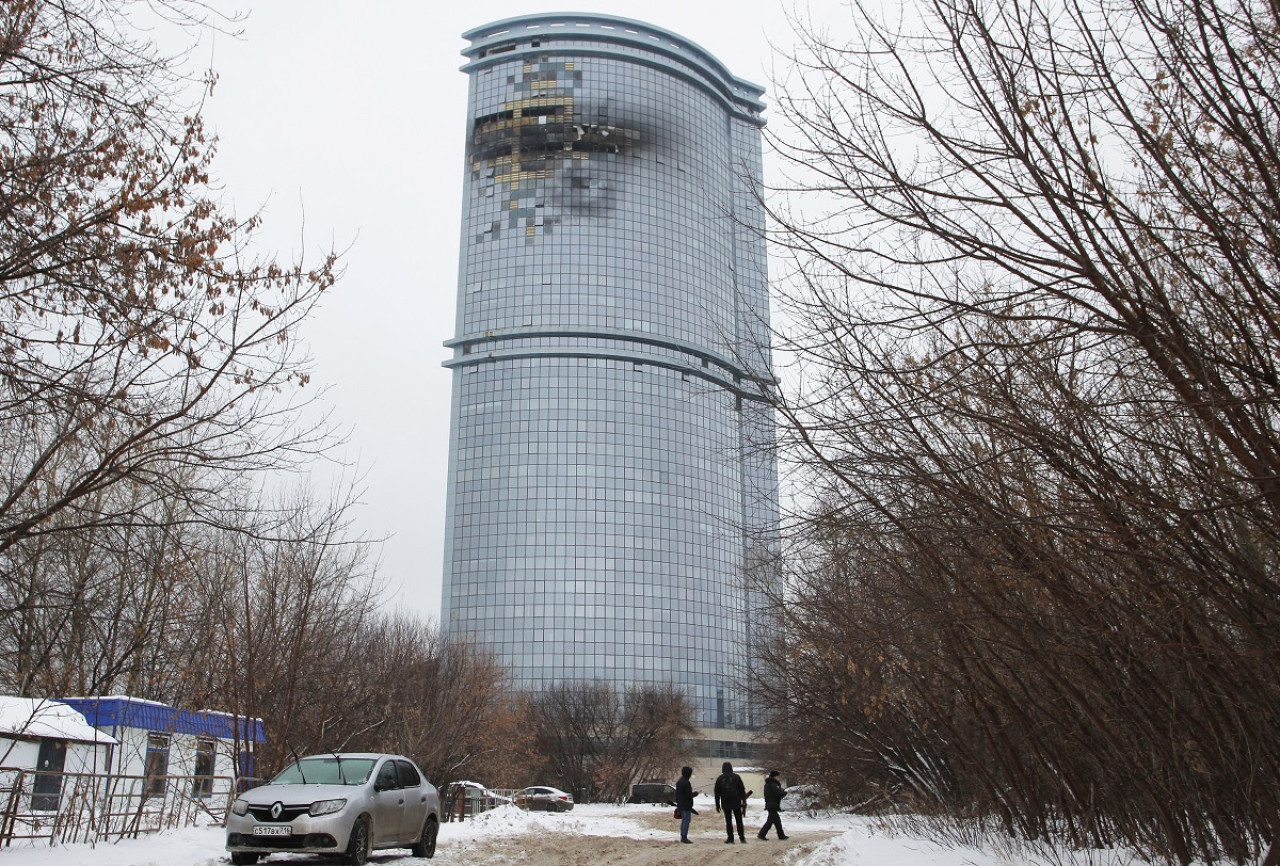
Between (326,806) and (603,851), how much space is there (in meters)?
6.34

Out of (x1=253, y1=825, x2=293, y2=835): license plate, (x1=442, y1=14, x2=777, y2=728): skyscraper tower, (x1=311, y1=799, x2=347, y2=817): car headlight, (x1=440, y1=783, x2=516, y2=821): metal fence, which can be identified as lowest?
(x1=440, y1=783, x2=516, y2=821): metal fence

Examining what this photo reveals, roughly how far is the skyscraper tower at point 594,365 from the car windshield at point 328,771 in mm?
110289

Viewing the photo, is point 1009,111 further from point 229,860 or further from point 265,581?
point 265,581

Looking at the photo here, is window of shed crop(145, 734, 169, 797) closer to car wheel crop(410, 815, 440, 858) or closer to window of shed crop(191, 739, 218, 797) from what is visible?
window of shed crop(191, 739, 218, 797)

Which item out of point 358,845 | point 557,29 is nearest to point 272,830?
point 358,845

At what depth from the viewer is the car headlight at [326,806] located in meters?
13.0

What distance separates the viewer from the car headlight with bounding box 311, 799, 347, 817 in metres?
13.0

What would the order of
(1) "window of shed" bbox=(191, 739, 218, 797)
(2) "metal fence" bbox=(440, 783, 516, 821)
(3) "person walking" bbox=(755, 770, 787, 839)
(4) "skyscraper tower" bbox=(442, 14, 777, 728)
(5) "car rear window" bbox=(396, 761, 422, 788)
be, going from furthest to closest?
1. (4) "skyscraper tower" bbox=(442, 14, 777, 728)
2. (2) "metal fence" bbox=(440, 783, 516, 821)
3. (1) "window of shed" bbox=(191, 739, 218, 797)
4. (3) "person walking" bbox=(755, 770, 787, 839)
5. (5) "car rear window" bbox=(396, 761, 422, 788)

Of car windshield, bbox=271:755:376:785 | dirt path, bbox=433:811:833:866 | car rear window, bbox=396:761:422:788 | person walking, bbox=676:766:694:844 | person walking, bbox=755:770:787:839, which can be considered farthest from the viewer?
person walking, bbox=676:766:694:844

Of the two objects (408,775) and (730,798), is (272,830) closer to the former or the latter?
(408,775)

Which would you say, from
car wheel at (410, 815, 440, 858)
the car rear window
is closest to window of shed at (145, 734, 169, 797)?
the car rear window

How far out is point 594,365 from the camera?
149125 mm

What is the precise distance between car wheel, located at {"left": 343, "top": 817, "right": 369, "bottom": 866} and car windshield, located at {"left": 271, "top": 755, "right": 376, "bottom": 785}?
2.89 ft

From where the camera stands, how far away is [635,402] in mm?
149125
